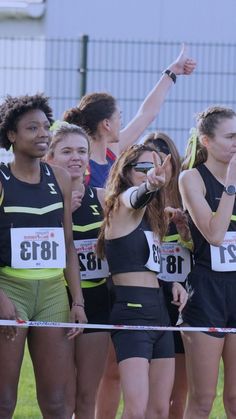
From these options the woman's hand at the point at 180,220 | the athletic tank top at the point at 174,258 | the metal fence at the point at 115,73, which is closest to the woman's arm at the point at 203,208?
the woman's hand at the point at 180,220

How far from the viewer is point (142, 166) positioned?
705cm

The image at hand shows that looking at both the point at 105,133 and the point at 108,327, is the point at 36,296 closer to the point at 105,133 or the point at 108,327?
the point at 108,327

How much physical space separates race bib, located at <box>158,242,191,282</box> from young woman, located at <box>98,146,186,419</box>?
0.47m

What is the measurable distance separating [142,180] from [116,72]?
987 centimetres

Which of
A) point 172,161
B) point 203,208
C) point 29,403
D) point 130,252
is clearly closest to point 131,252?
point 130,252

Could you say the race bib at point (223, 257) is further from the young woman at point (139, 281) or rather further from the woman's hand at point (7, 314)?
the woman's hand at point (7, 314)

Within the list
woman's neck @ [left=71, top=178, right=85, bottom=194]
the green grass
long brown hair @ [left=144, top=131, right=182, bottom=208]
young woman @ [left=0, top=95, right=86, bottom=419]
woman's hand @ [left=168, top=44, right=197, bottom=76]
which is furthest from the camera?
the green grass

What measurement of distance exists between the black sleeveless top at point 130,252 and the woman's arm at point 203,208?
0.36 m

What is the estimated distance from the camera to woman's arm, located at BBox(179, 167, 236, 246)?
6.93m

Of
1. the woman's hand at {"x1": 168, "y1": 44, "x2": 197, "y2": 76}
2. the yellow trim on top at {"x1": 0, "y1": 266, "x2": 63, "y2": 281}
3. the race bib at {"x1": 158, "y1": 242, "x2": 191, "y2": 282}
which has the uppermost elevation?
the woman's hand at {"x1": 168, "y1": 44, "x2": 197, "y2": 76}

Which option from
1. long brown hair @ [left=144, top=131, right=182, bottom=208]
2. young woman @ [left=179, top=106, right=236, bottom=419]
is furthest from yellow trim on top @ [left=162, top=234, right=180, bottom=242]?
young woman @ [left=179, top=106, right=236, bottom=419]

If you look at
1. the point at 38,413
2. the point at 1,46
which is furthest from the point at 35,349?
the point at 1,46

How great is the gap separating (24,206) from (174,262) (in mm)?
1264

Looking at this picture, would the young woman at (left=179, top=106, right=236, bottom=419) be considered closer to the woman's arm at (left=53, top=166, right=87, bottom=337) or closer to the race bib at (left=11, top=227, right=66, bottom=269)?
the woman's arm at (left=53, top=166, right=87, bottom=337)
